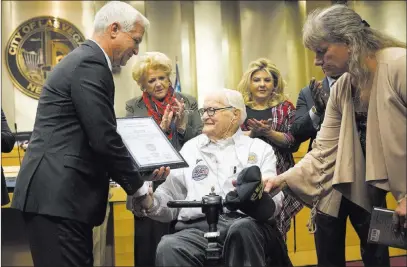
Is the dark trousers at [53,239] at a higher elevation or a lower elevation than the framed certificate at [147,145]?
lower

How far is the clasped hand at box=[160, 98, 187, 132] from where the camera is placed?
277 cm

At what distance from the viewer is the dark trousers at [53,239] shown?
221 cm


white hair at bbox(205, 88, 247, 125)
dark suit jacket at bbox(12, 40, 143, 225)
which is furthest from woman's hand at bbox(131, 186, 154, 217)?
white hair at bbox(205, 88, 247, 125)

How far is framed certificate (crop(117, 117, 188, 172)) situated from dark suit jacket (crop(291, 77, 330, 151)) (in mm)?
518

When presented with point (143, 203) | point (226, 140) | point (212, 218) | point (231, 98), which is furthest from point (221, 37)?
point (212, 218)

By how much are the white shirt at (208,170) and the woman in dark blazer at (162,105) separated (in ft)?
0.30

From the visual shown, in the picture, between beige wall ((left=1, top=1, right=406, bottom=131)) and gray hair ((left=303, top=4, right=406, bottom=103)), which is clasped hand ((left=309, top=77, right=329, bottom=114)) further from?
gray hair ((left=303, top=4, right=406, bottom=103))

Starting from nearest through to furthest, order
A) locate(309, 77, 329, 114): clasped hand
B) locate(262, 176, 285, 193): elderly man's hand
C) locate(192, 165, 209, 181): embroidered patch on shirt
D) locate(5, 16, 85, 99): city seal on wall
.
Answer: locate(262, 176, 285, 193): elderly man's hand → locate(309, 77, 329, 114): clasped hand → locate(192, 165, 209, 181): embroidered patch on shirt → locate(5, 16, 85, 99): city seal on wall

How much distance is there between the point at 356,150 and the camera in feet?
7.84

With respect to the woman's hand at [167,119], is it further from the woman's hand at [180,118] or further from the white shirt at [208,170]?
the white shirt at [208,170]

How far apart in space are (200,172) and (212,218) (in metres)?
0.39

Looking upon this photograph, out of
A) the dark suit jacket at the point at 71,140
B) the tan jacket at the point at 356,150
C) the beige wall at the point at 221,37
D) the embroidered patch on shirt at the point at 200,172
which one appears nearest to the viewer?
the tan jacket at the point at 356,150

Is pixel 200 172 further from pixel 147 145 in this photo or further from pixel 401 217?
pixel 401 217

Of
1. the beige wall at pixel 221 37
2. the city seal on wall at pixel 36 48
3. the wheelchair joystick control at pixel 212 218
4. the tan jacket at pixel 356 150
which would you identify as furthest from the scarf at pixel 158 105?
the city seal on wall at pixel 36 48
